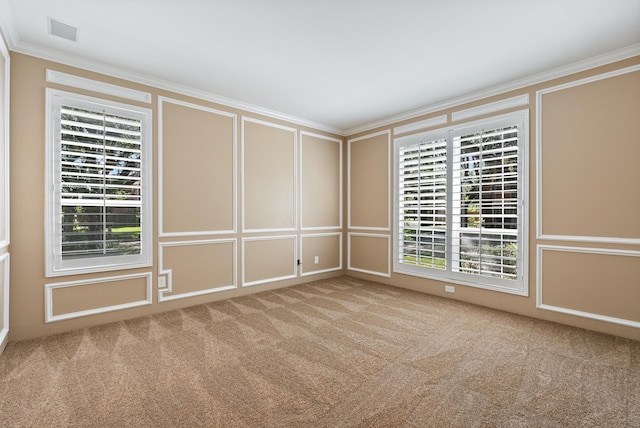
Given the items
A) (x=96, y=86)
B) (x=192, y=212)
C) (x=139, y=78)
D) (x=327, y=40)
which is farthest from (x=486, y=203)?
(x=96, y=86)

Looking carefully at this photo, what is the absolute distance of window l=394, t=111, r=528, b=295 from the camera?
3578mm

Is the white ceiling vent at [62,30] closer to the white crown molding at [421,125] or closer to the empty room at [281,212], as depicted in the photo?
the empty room at [281,212]

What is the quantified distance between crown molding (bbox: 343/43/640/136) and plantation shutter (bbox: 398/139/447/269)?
464 millimetres

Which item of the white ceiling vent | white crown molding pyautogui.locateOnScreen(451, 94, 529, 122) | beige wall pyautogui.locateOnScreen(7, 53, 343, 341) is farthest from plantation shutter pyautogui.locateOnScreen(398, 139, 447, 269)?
the white ceiling vent

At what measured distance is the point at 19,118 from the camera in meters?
2.83

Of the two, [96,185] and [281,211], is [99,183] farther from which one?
[281,211]

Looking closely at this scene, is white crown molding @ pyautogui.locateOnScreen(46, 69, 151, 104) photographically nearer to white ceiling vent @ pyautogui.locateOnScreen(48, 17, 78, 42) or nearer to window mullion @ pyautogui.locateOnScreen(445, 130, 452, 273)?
white ceiling vent @ pyautogui.locateOnScreen(48, 17, 78, 42)

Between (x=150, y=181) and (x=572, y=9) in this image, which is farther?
(x=150, y=181)

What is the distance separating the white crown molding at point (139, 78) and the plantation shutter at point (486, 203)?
8.57 feet

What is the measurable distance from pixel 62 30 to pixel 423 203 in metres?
4.33

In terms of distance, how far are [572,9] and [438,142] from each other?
2096mm

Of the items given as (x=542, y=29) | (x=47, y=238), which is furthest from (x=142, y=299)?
(x=542, y=29)

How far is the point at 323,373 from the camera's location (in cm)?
229

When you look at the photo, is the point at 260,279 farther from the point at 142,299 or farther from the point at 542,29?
the point at 542,29
